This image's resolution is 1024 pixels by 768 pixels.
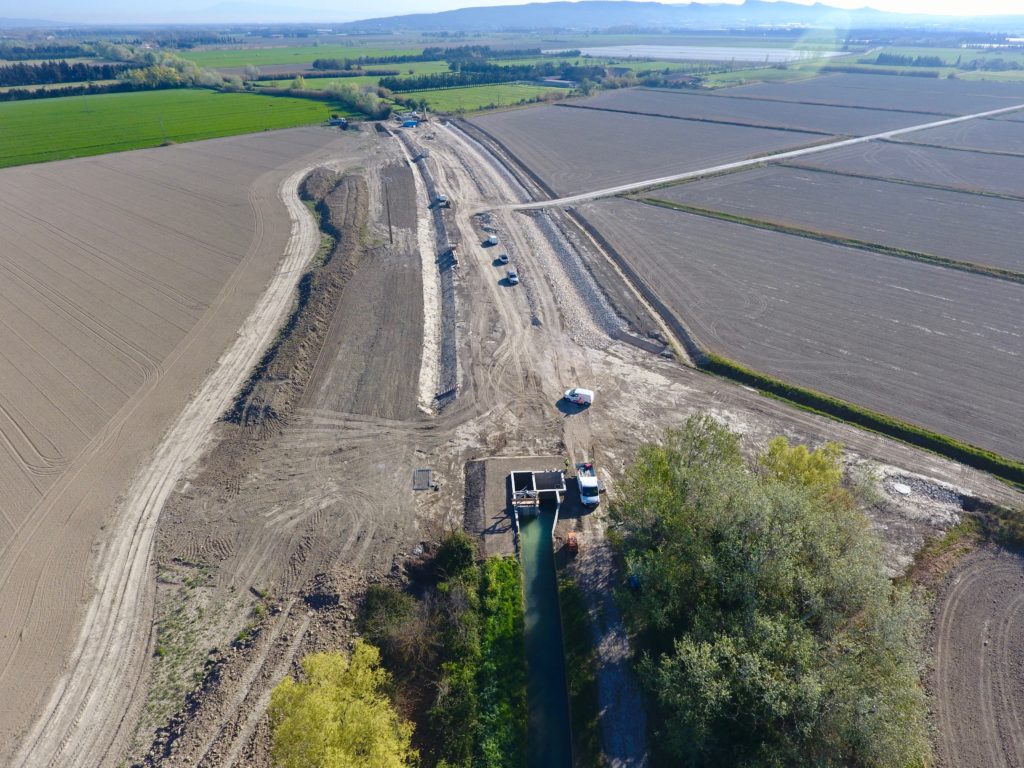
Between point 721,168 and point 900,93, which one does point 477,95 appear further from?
point 900,93

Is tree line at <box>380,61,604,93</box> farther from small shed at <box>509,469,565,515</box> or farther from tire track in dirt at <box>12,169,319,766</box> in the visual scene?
small shed at <box>509,469,565,515</box>

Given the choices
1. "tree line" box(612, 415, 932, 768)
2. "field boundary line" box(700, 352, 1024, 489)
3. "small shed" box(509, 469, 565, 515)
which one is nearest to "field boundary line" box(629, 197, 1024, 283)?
"field boundary line" box(700, 352, 1024, 489)

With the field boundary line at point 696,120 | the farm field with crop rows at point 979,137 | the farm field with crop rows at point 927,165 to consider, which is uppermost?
the field boundary line at point 696,120

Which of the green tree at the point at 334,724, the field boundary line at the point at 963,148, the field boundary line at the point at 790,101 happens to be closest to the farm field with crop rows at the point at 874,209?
the field boundary line at the point at 963,148

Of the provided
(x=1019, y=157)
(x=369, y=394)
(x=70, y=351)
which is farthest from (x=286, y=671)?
(x=1019, y=157)

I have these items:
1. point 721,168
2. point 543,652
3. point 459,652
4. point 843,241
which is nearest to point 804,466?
point 543,652

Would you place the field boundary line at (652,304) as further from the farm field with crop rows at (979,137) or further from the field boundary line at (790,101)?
the field boundary line at (790,101)
